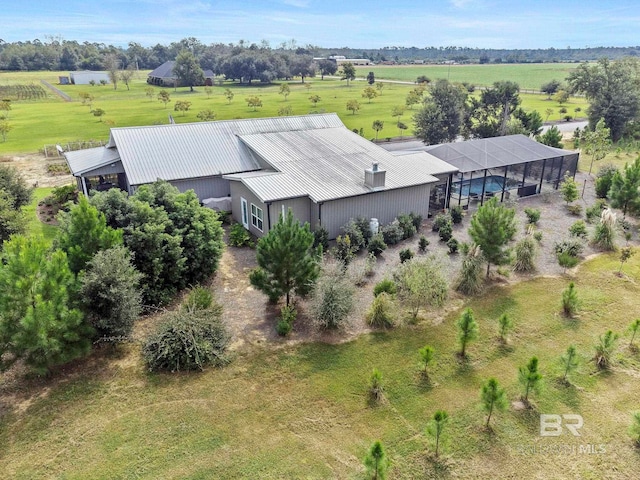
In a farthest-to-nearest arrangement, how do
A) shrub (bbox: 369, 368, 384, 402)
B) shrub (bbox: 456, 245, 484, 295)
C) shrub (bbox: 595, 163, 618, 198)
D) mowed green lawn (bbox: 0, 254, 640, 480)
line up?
shrub (bbox: 595, 163, 618, 198), shrub (bbox: 456, 245, 484, 295), shrub (bbox: 369, 368, 384, 402), mowed green lawn (bbox: 0, 254, 640, 480)

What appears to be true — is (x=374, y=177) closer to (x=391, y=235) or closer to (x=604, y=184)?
(x=391, y=235)

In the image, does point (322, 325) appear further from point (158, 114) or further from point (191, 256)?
point (158, 114)

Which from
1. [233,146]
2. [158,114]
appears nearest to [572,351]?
[233,146]

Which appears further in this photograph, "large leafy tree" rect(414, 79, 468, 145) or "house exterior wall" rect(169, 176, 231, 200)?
"large leafy tree" rect(414, 79, 468, 145)

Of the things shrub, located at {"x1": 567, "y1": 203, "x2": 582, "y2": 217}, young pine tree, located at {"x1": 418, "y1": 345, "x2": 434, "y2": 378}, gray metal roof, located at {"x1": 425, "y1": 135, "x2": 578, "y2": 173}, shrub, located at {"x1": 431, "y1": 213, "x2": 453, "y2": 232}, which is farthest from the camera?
gray metal roof, located at {"x1": 425, "y1": 135, "x2": 578, "y2": 173}

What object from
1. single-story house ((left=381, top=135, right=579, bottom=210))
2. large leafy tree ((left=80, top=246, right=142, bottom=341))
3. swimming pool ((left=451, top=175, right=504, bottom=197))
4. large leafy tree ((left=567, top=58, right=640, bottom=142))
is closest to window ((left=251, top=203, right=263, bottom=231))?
large leafy tree ((left=80, top=246, right=142, bottom=341))

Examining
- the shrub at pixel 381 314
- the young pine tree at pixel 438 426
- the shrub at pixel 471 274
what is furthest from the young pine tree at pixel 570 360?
the shrub at pixel 381 314

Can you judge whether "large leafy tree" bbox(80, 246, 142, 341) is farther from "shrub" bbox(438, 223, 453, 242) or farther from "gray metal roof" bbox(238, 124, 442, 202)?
"shrub" bbox(438, 223, 453, 242)
